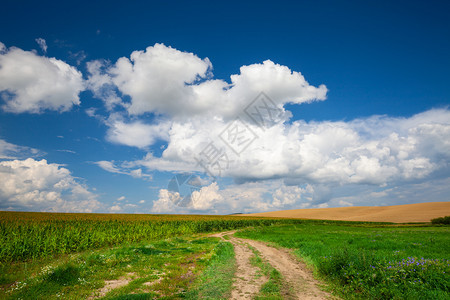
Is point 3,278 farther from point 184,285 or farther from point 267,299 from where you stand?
point 267,299

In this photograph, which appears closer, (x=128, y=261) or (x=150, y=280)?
(x=150, y=280)

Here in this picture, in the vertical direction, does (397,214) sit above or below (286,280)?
below

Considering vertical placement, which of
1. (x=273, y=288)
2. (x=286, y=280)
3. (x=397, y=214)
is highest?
(x=273, y=288)

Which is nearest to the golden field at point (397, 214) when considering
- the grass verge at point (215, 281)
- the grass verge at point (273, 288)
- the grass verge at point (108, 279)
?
the grass verge at point (273, 288)

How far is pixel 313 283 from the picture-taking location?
967 cm

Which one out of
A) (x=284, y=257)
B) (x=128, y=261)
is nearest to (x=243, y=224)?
(x=284, y=257)

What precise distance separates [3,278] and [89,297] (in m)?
4.64

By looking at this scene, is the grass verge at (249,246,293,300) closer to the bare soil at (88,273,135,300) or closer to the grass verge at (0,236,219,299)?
the grass verge at (0,236,219,299)

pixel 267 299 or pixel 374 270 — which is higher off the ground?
pixel 374 270

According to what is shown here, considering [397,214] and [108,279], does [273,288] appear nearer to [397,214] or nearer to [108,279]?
[108,279]

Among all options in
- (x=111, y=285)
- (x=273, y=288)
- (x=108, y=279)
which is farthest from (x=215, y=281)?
(x=108, y=279)

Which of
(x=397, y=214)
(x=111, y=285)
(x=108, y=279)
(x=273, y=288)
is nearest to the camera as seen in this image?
(x=273, y=288)

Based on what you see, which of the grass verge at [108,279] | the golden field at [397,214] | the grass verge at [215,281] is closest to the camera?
the grass verge at [108,279]

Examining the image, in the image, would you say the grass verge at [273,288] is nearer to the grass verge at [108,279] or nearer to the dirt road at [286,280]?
the dirt road at [286,280]
